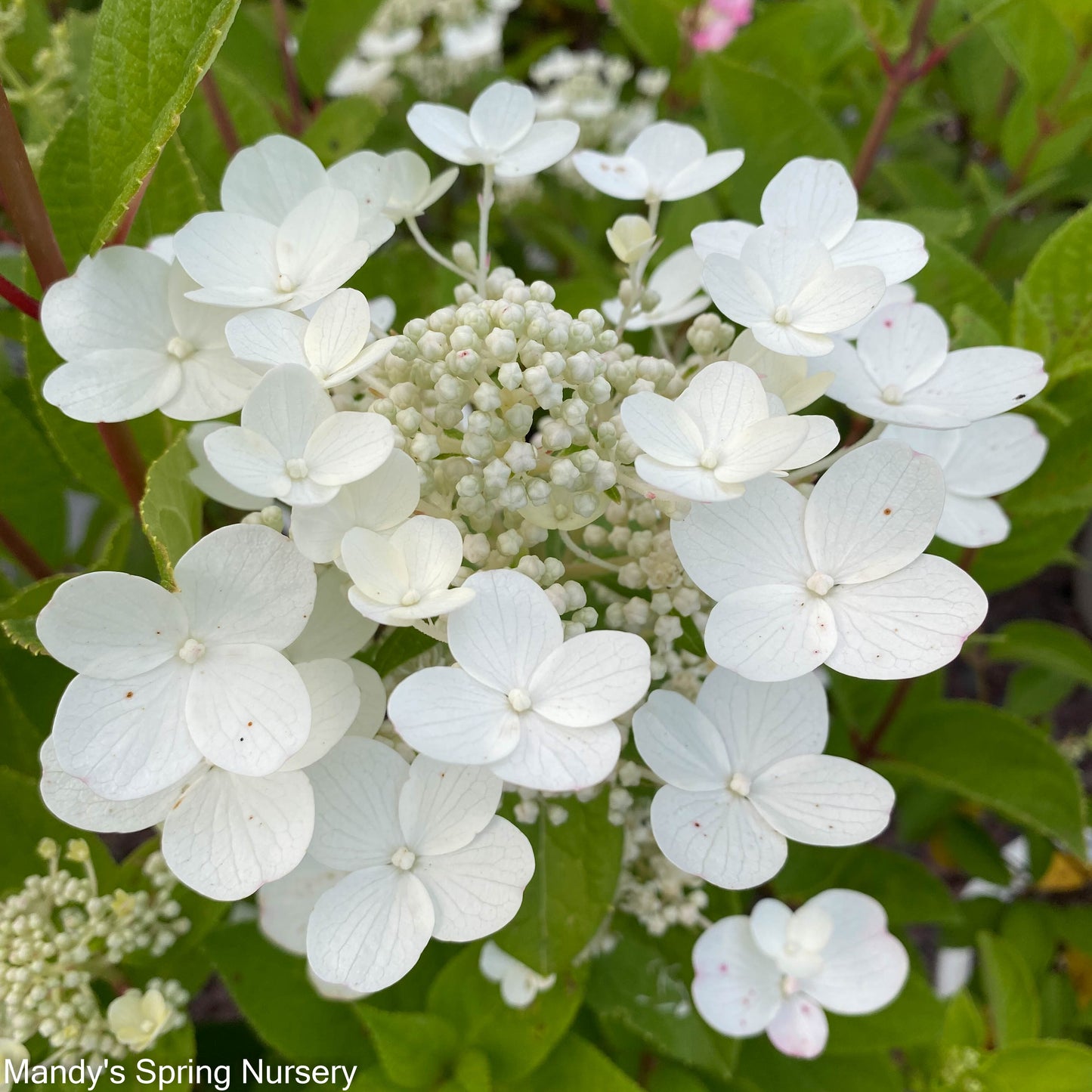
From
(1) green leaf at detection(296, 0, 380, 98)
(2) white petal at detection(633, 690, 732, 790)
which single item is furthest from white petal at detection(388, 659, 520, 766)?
(1) green leaf at detection(296, 0, 380, 98)

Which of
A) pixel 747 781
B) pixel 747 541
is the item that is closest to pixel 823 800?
pixel 747 781

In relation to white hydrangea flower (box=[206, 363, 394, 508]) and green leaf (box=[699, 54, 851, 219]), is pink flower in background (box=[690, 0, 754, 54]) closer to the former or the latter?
green leaf (box=[699, 54, 851, 219])

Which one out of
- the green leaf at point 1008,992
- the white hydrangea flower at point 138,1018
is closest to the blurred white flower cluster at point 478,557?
the white hydrangea flower at point 138,1018

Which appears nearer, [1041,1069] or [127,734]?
[127,734]

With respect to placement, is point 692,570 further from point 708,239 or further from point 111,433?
point 111,433

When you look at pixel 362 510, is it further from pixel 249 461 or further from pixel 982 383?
pixel 982 383

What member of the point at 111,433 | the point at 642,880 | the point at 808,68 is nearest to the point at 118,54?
the point at 111,433
